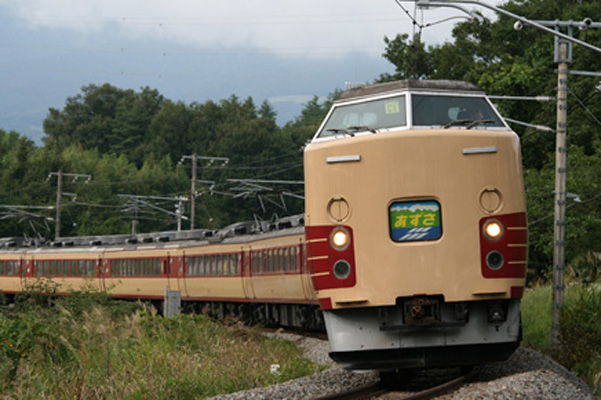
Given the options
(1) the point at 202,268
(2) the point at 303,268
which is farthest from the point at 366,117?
(1) the point at 202,268

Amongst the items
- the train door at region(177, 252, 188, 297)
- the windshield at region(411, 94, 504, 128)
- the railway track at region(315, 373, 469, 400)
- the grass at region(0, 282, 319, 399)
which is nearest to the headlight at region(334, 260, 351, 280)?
the railway track at region(315, 373, 469, 400)

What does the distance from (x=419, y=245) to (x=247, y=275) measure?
1735 cm

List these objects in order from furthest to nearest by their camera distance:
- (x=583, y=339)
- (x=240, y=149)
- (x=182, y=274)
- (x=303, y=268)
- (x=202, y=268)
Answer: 1. (x=240, y=149)
2. (x=182, y=274)
3. (x=202, y=268)
4. (x=303, y=268)
5. (x=583, y=339)

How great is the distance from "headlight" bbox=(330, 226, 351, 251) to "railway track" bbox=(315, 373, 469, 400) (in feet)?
4.84

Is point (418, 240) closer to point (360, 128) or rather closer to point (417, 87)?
point (360, 128)

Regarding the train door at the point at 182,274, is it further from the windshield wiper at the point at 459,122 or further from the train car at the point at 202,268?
Result: the windshield wiper at the point at 459,122

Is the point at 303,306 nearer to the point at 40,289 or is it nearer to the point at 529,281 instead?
the point at 40,289

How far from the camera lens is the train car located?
2367cm

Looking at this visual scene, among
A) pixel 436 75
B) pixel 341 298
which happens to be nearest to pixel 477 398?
pixel 341 298

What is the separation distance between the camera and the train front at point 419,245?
31.6ft

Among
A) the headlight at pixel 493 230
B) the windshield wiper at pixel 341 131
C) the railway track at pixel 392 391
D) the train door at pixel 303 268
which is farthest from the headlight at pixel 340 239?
the train door at pixel 303 268

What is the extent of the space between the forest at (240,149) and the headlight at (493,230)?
22.4 feet

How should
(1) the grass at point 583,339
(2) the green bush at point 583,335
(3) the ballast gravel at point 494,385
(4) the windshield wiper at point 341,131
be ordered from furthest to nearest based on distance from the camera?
(2) the green bush at point 583,335 → (1) the grass at point 583,339 → (4) the windshield wiper at point 341,131 → (3) the ballast gravel at point 494,385

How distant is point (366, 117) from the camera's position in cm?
1071
